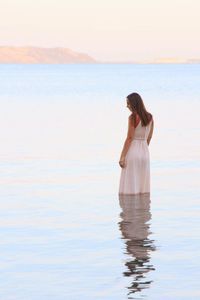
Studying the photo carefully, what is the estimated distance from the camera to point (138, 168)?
55.8 ft

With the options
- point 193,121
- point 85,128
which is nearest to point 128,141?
point 85,128

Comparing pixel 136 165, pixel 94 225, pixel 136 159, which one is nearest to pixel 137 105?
pixel 136 159

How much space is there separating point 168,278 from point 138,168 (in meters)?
6.13

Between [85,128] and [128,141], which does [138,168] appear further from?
[85,128]

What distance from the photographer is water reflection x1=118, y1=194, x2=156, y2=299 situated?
1096 cm

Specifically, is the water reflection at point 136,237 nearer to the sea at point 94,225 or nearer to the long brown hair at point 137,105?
the sea at point 94,225

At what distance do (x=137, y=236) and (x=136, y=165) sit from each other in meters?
3.76

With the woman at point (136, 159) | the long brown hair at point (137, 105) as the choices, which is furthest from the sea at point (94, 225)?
the long brown hair at point (137, 105)

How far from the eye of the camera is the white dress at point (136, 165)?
16.9 meters

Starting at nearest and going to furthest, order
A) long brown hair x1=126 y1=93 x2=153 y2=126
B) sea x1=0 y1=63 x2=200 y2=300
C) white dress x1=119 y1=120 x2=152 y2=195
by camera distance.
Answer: sea x1=0 y1=63 x2=200 y2=300
long brown hair x1=126 y1=93 x2=153 y2=126
white dress x1=119 y1=120 x2=152 y2=195

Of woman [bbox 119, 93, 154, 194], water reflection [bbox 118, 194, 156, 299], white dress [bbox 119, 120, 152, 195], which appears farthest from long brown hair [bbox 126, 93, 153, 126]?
water reflection [bbox 118, 194, 156, 299]

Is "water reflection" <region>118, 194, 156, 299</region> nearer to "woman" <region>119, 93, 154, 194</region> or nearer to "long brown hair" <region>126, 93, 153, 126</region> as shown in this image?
"woman" <region>119, 93, 154, 194</region>

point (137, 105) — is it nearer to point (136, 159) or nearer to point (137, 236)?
point (136, 159)

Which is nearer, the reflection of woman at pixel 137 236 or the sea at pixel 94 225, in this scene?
the sea at pixel 94 225
